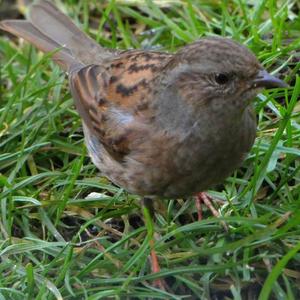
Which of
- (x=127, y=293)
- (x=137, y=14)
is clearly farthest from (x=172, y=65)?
(x=137, y=14)

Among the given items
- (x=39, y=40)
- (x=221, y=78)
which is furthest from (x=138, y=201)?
(x=39, y=40)

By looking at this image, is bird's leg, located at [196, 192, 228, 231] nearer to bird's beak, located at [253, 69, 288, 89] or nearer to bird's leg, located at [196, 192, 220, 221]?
bird's leg, located at [196, 192, 220, 221]

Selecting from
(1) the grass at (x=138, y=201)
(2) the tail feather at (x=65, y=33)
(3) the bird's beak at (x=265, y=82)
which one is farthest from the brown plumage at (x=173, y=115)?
(2) the tail feather at (x=65, y=33)

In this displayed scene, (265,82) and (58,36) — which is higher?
(265,82)

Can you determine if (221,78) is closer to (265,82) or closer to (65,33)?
(265,82)

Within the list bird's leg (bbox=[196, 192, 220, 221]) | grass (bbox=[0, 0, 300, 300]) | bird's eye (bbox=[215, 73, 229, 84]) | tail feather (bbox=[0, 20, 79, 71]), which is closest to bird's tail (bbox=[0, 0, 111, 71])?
tail feather (bbox=[0, 20, 79, 71])

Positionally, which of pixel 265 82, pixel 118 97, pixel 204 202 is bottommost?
pixel 204 202

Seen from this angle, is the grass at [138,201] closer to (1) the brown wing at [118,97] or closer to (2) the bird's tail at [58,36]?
(2) the bird's tail at [58,36]
